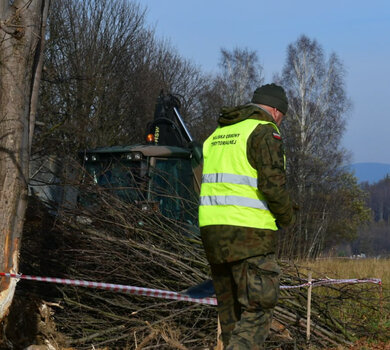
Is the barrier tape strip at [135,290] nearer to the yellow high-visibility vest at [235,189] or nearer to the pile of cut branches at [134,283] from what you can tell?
the pile of cut branches at [134,283]

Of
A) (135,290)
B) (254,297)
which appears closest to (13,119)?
(135,290)

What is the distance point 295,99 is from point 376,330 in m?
35.3

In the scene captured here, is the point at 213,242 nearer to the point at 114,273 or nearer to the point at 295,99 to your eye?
the point at 114,273

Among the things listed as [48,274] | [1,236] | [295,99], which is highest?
[295,99]

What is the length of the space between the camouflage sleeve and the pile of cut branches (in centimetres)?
224

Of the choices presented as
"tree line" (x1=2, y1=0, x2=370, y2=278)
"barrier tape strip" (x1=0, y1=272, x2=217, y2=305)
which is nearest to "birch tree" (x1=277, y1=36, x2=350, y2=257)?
"tree line" (x1=2, y1=0, x2=370, y2=278)

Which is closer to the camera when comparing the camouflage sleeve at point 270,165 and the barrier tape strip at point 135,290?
the camouflage sleeve at point 270,165

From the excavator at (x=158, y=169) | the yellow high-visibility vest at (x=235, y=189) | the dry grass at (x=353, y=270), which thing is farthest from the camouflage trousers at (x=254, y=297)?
the dry grass at (x=353, y=270)

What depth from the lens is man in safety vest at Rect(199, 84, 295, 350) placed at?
4281mm

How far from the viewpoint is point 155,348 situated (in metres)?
6.26

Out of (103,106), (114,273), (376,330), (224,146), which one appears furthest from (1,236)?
(103,106)

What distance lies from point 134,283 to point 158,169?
202 cm

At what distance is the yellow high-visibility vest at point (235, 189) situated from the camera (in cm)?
432

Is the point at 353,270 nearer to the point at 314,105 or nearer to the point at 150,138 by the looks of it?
the point at 150,138
